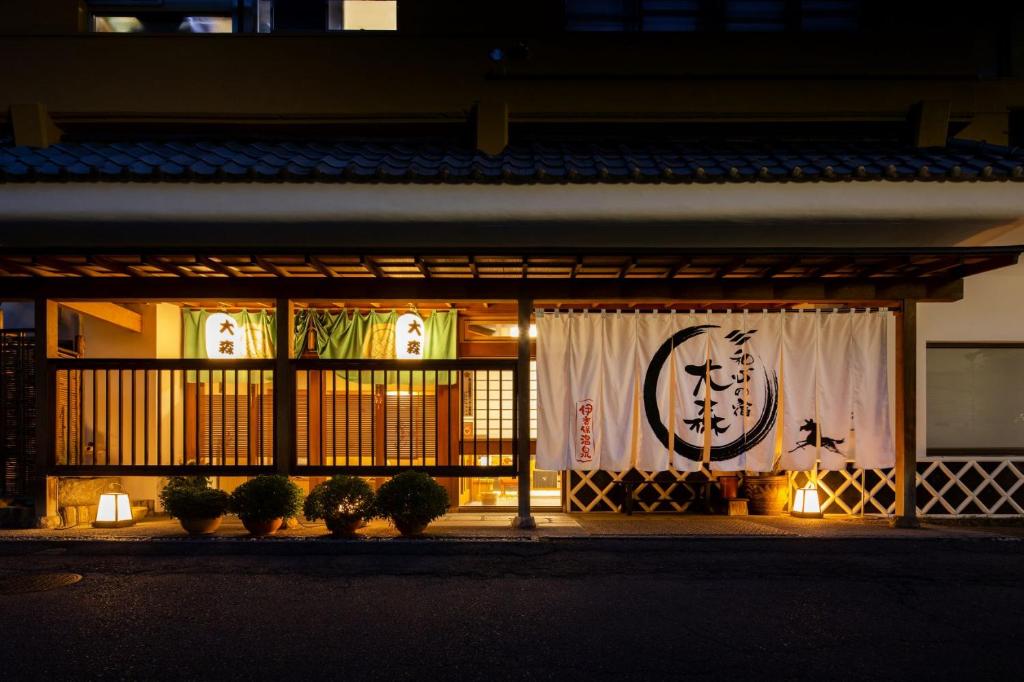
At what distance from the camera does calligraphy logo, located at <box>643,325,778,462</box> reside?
32.2 ft

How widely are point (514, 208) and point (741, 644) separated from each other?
5.28 metres

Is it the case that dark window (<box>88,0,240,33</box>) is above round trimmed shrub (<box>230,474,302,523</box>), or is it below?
above

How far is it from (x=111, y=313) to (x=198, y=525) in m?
3.98

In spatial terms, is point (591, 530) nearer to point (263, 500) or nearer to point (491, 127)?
point (263, 500)

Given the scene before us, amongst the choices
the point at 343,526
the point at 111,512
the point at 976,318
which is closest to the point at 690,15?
the point at 976,318

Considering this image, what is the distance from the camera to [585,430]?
984cm

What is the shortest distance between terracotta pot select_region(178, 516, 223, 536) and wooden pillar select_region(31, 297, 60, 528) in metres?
2.14

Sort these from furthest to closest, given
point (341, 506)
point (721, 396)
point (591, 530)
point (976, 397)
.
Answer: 1. point (976, 397)
2. point (721, 396)
3. point (591, 530)
4. point (341, 506)

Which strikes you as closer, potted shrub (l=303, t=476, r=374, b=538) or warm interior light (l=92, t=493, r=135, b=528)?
potted shrub (l=303, t=476, r=374, b=538)

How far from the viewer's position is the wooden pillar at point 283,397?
30.9 feet

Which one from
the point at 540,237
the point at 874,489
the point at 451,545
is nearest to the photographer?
the point at 451,545

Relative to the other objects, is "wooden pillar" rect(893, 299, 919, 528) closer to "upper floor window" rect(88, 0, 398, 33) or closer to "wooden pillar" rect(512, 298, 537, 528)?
"wooden pillar" rect(512, 298, 537, 528)

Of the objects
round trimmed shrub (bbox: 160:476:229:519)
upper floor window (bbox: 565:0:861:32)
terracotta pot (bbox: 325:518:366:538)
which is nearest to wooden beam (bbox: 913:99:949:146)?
upper floor window (bbox: 565:0:861:32)

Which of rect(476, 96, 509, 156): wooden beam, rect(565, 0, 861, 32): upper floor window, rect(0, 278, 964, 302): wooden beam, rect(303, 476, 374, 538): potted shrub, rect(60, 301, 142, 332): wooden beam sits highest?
rect(565, 0, 861, 32): upper floor window
